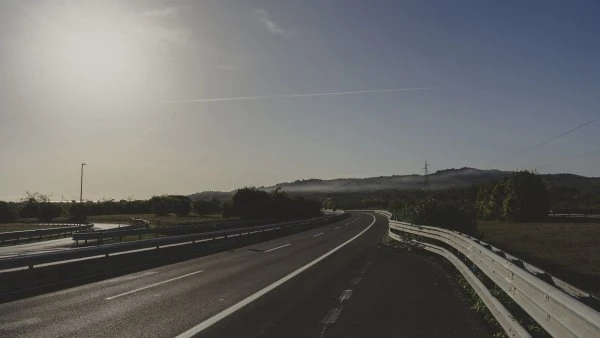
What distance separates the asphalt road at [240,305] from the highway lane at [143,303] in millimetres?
16

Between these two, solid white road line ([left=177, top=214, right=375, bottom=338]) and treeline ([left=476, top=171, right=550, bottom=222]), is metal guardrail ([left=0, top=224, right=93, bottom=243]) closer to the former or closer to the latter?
solid white road line ([left=177, top=214, right=375, bottom=338])

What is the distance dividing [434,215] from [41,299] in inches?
770

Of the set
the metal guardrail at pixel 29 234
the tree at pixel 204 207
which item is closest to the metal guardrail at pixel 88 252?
the metal guardrail at pixel 29 234

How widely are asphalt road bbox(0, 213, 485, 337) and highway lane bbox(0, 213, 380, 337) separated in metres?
0.02

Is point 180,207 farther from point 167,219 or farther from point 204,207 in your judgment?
point 167,219

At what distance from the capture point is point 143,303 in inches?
404

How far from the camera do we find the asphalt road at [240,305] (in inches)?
312

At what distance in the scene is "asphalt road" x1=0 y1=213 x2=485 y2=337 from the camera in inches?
312

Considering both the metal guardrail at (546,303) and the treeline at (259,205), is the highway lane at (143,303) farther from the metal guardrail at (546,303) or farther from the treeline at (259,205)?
the treeline at (259,205)

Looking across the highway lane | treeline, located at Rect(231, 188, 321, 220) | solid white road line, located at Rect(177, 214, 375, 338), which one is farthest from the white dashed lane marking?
treeline, located at Rect(231, 188, 321, 220)

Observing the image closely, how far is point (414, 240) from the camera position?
2331 cm

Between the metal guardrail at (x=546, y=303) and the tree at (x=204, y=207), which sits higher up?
the tree at (x=204, y=207)

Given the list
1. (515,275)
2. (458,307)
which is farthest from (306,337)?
(458,307)

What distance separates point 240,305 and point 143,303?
2.02 metres
